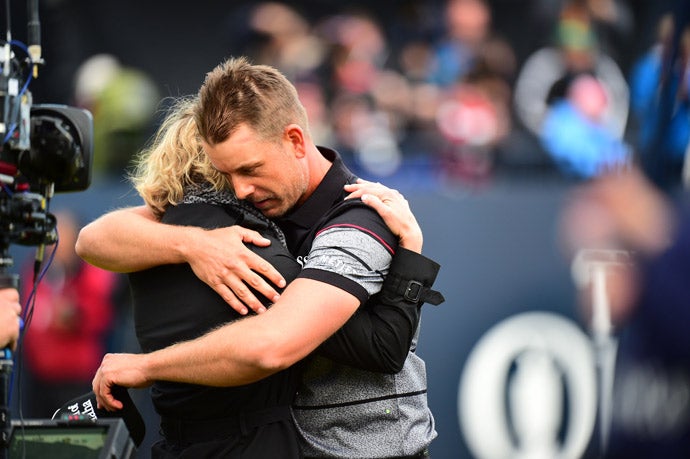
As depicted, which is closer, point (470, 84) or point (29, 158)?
point (29, 158)

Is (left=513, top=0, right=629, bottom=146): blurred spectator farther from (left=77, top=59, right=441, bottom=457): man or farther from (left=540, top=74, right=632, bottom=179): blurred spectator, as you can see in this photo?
(left=77, top=59, right=441, bottom=457): man

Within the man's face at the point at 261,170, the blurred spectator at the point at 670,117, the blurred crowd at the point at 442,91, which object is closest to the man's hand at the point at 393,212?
the man's face at the point at 261,170

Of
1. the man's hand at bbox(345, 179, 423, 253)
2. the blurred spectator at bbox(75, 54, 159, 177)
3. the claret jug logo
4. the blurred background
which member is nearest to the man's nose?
the man's hand at bbox(345, 179, 423, 253)

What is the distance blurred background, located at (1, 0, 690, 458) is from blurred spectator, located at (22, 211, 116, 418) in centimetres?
3

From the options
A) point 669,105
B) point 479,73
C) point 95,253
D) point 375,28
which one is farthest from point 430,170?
point 95,253

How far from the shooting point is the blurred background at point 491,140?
12.9ft

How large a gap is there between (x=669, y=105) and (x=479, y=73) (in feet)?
16.6

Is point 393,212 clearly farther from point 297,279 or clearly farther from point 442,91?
point 442,91

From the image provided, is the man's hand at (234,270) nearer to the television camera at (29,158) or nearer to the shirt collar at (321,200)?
the shirt collar at (321,200)

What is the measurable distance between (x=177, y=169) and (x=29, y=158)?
0.44 metres

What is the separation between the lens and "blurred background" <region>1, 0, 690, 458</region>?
154 inches

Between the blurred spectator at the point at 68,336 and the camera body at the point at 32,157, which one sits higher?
the camera body at the point at 32,157

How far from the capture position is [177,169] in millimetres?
3184

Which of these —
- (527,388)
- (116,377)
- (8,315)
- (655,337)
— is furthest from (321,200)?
(527,388)
